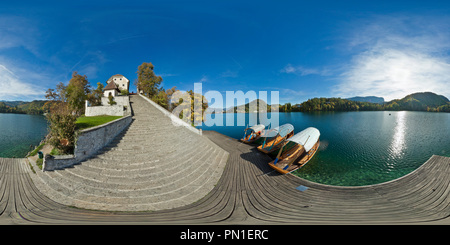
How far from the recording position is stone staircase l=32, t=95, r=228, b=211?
4527 millimetres

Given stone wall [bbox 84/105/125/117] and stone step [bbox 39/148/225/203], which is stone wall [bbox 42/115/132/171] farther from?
stone wall [bbox 84/105/125/117]

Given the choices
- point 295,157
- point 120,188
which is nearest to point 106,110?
point 120,188

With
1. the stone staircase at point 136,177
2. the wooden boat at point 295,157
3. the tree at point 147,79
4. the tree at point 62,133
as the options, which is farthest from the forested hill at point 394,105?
the tree at point 62,133

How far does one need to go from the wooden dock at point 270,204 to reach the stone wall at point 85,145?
84 cm

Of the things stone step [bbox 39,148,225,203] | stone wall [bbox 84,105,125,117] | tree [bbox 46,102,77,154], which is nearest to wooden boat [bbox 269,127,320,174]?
stone step [bbox 39,148,225,203]

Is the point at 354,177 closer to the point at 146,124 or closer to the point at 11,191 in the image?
the point at 146,124

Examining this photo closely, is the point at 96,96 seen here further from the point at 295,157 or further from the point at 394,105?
the point at 394,105

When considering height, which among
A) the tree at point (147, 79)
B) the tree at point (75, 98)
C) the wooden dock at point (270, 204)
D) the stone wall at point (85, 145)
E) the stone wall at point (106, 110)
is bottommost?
the wooden dock at point (270, 204)

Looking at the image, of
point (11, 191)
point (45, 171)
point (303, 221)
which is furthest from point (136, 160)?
point (303, 221)

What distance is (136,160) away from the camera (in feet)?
21.4

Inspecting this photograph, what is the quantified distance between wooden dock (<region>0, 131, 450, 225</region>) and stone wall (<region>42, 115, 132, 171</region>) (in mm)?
842

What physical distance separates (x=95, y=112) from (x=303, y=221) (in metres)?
17.3

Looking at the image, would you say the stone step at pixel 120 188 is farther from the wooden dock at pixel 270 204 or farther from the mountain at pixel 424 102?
the mountain at pixel 424 102

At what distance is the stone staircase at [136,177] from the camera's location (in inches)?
178
